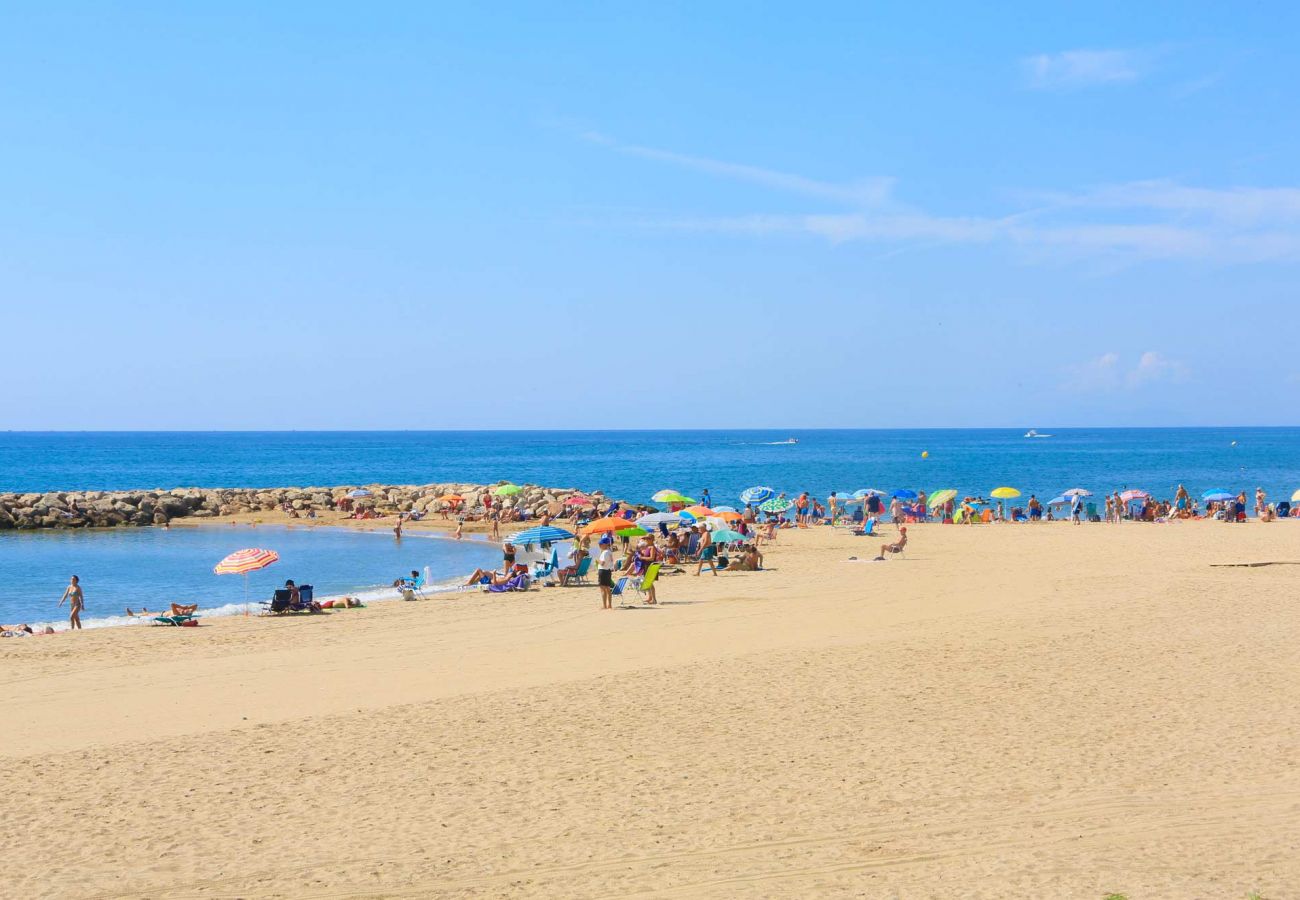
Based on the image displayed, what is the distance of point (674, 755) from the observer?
9.88 metres

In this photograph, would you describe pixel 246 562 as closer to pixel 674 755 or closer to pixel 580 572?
pixel 580 572

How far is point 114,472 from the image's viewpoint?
A: 89562 mm

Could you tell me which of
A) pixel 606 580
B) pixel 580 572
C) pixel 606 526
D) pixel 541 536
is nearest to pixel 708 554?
pixel 606 526

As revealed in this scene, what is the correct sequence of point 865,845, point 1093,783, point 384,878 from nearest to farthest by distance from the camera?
point 384,878
point 865,845
point 1093,783

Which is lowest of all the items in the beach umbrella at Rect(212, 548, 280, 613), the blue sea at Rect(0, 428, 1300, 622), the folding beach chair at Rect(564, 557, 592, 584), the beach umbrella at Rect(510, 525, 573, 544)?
the blue sea at Rect(0, 428, 1300, 622)

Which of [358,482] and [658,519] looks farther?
[358,482]

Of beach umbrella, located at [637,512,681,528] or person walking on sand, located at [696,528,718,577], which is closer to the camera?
person walking on sand, located at [696,528,718,577]

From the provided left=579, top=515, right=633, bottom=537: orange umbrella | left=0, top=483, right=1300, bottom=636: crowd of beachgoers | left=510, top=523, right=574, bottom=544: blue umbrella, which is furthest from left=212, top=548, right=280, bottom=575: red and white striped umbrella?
left=579, top=515, right=633, bottom=537: orange umbrella

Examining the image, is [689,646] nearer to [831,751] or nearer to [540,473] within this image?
[831,751]

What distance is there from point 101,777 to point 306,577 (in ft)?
60.0

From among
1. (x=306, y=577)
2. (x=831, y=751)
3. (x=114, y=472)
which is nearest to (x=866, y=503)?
(x=306, y=577)

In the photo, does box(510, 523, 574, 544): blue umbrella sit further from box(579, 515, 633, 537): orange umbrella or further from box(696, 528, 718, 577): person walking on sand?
box(696, 528, 718, 577): person walking on sand

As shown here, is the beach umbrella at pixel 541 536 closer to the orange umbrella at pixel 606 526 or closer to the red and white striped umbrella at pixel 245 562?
the orange umbrella at pixel 606 526

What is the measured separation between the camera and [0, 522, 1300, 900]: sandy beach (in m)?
7.35
